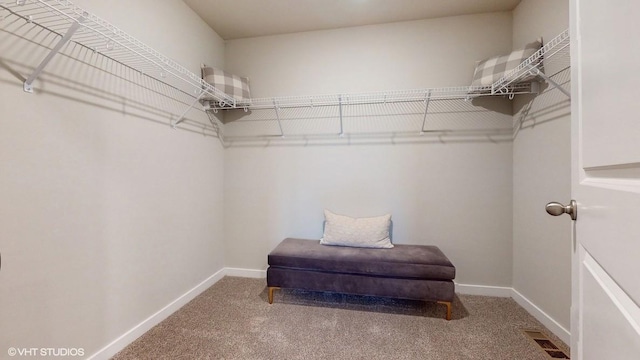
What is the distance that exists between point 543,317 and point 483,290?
473 millimetres

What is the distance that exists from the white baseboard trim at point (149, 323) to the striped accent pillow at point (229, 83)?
178 cm

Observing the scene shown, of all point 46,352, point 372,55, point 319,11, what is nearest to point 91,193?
point 46,352

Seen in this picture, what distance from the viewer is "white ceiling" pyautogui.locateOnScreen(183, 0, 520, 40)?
2.08 meters

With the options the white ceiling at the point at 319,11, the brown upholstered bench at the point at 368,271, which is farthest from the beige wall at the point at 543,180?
the brown upholstered bench at the point at 368,271

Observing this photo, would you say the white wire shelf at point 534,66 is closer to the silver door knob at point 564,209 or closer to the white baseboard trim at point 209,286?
the silver door knob at point 564,209

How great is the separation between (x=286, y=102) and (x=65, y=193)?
183cm

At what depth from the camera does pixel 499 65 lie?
1.94m

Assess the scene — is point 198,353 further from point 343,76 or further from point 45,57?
point 343,76

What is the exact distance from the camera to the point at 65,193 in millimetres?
1253

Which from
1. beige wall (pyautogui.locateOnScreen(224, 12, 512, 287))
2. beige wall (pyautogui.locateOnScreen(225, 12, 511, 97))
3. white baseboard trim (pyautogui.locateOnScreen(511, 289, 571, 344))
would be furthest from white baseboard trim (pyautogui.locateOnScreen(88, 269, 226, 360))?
white baseboard trim (pyautogui.locateOnScreen(511, 289, 571, 344))

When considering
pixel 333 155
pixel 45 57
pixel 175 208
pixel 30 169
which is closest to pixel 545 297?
pixel 333 155

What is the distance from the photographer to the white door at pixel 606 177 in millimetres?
415

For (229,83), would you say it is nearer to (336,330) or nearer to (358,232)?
(358,232)

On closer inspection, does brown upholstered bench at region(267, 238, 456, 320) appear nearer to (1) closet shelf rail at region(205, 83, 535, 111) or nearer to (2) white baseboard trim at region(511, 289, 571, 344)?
(2) white baseboard trim at region(511, 289, 571, 344)
